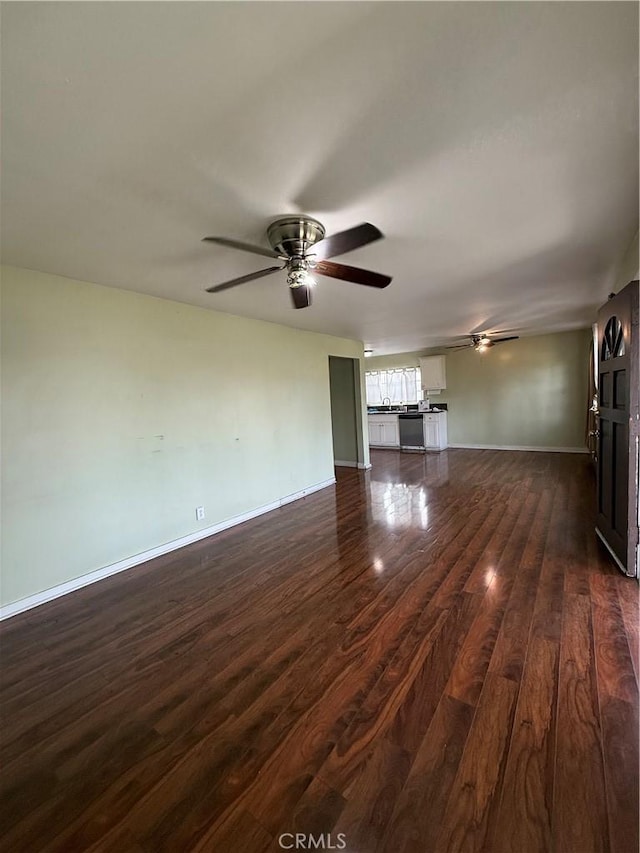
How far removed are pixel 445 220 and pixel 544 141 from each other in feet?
2.08

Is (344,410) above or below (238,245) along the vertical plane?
below

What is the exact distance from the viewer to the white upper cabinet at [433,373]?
8180 mm

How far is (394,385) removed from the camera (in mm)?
9047

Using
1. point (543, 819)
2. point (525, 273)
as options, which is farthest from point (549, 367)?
point (543, 819)

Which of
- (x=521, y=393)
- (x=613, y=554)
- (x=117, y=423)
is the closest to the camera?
(x=613, y=554)

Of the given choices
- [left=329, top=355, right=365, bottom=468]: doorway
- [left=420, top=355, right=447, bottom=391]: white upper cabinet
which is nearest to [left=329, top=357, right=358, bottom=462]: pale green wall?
[left=329, top=355, right=365, bottom=468]: doorway

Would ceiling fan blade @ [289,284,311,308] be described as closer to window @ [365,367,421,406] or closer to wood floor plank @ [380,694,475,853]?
wood floor plank @ [380,694,475,853]

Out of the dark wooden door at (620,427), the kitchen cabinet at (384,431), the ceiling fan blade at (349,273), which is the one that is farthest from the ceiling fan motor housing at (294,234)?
the kitchen cabinet at (384,431)

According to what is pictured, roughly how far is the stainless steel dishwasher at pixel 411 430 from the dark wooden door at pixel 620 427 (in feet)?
15.7

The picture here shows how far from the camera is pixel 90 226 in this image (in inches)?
77.0

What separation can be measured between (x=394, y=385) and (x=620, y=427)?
6.51 meters

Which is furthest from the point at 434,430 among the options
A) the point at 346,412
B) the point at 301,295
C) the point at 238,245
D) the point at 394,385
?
the point at 238,245

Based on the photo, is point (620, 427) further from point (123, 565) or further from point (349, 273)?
point (123, 565)

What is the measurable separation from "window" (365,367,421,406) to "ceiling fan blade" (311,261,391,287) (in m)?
6.74
